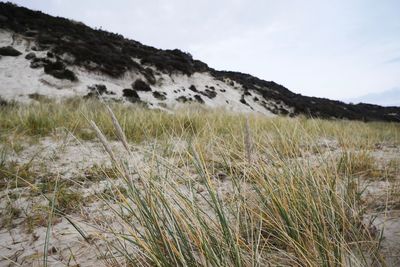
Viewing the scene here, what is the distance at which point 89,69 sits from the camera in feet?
40.0

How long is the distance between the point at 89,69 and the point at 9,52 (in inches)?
125

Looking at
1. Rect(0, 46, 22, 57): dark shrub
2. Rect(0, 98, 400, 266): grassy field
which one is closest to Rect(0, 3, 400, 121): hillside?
Rect(0, 46, 22, 57): dark shrub

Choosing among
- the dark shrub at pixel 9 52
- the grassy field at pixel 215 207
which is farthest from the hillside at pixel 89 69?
the grassy field at pixel 215 207

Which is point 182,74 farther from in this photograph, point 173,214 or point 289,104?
point 173,214

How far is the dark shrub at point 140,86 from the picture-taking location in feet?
42.2

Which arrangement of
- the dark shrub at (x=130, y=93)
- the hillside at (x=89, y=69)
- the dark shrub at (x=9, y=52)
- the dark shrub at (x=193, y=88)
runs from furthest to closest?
the dark shrub at (x=193, y=88) → the dark shrub at (x=130, y=93) → the dark shrub at (x=9, y=52) → the hillside at (x=89, y=69)

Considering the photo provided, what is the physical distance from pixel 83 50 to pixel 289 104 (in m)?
15.3

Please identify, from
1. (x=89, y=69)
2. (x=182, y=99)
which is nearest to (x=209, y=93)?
(x=182, y=99)

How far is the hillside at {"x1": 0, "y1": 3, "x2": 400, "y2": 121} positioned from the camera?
1038cm

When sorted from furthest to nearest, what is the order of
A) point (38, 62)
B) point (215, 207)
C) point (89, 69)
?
point (89, 69)
point (38, 62)
point (215, 207)

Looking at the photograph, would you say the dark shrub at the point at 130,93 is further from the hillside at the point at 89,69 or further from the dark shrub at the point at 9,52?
the dark shrub at the point at 9,52

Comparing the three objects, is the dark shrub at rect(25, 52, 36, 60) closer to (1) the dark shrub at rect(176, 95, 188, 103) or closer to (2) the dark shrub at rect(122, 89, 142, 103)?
(2) the dark shrub at rect(122, 89, 142, 103)

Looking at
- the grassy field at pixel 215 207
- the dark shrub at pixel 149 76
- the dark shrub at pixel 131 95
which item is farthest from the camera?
the dark shrub at pixel 149 76

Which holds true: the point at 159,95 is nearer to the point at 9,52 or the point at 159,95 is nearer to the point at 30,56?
the point at 30,56
